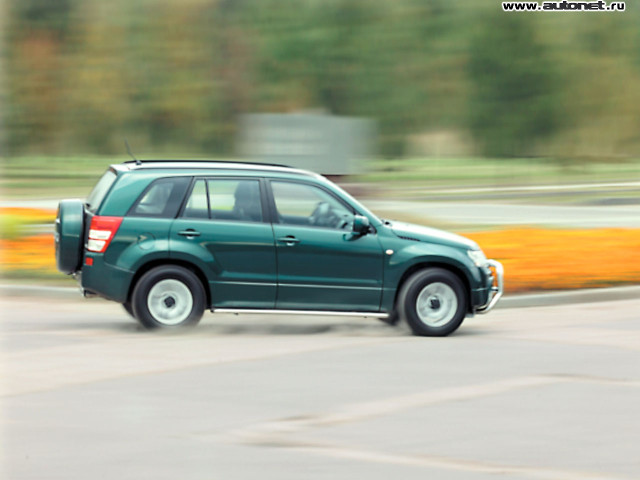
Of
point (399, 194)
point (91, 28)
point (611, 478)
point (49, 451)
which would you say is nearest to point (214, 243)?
point (49, 451)

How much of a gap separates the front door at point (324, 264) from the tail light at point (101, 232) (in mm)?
1469

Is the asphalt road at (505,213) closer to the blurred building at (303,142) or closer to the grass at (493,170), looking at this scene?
the blurred building at (303,142)

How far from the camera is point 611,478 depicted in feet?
17.8

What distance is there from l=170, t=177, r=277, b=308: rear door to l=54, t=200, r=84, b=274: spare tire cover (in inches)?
34.0

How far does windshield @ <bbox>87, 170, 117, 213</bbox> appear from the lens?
1012cm

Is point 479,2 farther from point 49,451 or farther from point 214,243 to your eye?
point 49,451

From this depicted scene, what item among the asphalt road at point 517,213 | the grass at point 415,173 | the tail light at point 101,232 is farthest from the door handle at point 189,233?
the grass at point 415,173

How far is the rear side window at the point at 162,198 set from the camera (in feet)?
32.9

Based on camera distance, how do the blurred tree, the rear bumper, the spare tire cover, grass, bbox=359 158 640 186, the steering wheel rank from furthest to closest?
grass, bbox=359 158 640 186 → the blurred tree → the steering wheel → the spare tire cover → the rear bumper

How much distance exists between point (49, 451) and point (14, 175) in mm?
33566

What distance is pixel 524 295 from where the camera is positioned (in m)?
12.8

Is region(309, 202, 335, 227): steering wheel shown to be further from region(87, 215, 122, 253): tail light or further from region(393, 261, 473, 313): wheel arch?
region(87, 215, 122, 253): tail light

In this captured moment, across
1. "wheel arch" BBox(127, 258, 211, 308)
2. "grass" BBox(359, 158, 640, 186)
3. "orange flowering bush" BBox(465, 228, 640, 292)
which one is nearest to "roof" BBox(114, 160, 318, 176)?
"wheel arch" BBox(127, 258, 211, 308)

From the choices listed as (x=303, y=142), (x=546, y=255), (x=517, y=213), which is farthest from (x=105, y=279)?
(x=517, y=213)
